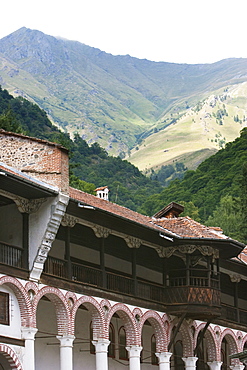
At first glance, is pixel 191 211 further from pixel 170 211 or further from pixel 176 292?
pixel 176 292

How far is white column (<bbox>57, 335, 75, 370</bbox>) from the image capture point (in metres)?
28.8

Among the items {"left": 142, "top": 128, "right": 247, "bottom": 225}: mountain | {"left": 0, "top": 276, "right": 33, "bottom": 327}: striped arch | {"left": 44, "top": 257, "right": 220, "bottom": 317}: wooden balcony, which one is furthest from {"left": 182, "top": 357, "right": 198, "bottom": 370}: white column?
{"left": 142, "top": 128, "right": 247, "bottom": 225}: mountain

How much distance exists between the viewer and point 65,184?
2886 cm

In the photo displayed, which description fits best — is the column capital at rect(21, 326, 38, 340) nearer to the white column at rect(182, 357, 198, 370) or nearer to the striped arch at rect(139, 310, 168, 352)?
the striped arch at rect(139, 310, 168, 352)

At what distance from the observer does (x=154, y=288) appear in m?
35.2

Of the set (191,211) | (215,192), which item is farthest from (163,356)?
(215,192)

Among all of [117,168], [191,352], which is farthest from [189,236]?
[117,168]

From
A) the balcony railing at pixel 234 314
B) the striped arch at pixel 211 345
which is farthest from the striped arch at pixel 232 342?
the striped arch at pixel 211 345

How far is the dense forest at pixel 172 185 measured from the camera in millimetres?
87812

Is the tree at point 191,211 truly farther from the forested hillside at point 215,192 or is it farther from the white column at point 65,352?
the white column at point 65,352

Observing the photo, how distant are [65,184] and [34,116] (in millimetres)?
64544

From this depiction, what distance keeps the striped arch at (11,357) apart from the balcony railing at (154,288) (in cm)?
501

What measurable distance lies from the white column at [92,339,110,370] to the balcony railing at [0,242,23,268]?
212 inches

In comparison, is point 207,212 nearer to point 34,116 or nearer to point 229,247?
point 34,116
